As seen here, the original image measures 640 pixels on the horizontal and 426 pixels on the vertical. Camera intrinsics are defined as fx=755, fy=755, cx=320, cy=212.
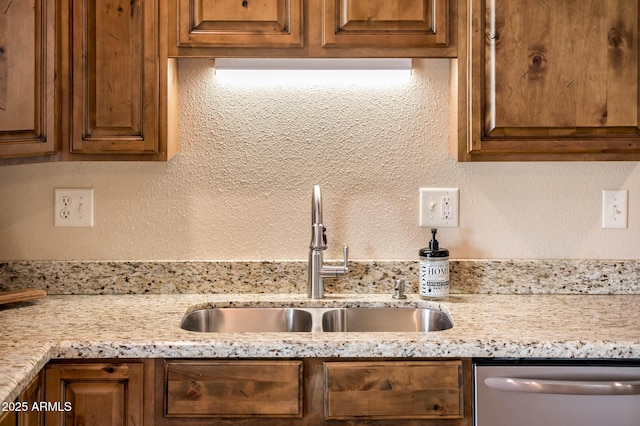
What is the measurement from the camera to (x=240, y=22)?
204cm

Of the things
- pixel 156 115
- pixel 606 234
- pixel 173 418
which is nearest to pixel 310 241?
pixel 156 115

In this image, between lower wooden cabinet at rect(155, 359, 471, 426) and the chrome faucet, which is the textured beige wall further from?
lower wooden cabinet at rect(155, 359, 471, 426)

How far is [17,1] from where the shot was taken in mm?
1854

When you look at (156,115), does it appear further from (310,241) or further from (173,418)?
(173,418)

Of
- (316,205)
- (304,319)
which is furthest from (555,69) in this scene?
(304,319)

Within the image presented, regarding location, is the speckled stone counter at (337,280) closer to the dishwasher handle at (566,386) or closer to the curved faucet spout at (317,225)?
the curved faucet spout at (317,225)

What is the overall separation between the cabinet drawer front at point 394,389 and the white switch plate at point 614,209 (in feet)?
2.94

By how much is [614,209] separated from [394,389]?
1.04 m

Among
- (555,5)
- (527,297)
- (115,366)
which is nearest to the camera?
(115,366)

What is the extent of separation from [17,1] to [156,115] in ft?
1.43

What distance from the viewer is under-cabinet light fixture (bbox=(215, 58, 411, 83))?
2.15 meters

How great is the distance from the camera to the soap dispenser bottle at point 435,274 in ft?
7.09

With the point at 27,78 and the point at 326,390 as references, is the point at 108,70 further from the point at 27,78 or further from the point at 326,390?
the point at 326,390

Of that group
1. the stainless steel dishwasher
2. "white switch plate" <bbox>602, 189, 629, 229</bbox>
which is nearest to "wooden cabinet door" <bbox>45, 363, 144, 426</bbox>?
the stainless steel dishwasher
